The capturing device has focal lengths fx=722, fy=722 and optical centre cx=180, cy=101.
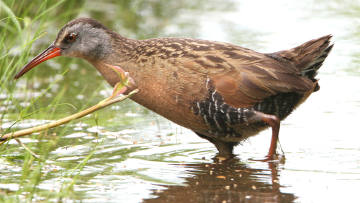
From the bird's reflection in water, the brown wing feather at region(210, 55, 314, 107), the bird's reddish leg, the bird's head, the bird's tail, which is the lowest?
the bird's reflection in water

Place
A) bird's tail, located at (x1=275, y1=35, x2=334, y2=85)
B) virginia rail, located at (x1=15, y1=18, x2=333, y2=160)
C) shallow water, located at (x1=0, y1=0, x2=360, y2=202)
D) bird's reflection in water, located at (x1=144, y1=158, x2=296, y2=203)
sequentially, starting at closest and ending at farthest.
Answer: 1. bird's reflection in water, located at (x1=144, y1=158, x2=296, y2=203)
2. shallow water, located at (x1=0, y1=0, x2=360, y2=202)
3. virginia rail, located at (x1=15, y1=18, x2=333, y2=160)
4. bird's tail, located at (x1=275, y1=35, x2=334, y2=85)

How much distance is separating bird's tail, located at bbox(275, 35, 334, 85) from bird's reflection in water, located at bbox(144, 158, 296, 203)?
0.92 metres

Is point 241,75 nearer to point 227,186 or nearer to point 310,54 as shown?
point 310,54

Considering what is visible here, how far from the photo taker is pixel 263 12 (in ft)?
38.2

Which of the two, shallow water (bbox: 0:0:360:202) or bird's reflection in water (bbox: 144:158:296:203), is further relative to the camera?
shallow water (bbox: 0:0:360:202)

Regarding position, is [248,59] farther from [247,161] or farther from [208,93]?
[247,161]

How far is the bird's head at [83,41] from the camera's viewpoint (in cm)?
621

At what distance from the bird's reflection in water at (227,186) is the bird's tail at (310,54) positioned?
0.92m

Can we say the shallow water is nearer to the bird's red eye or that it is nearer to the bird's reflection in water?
the bird's reflection in water

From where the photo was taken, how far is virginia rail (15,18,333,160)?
5.77 m

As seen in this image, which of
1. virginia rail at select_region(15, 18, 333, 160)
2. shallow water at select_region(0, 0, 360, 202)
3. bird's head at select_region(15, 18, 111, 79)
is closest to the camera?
shallow water at select_region(0, 0, 360, 202)

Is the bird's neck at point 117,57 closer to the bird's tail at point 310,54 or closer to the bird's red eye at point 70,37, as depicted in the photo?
the bird's red eye at point 70,37

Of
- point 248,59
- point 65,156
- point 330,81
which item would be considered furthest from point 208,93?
point 330,81

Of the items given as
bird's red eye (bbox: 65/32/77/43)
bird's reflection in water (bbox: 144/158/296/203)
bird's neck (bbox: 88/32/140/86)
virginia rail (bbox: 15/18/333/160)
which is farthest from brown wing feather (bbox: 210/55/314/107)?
bird's red eye (bbox: 65/32/77/43)
